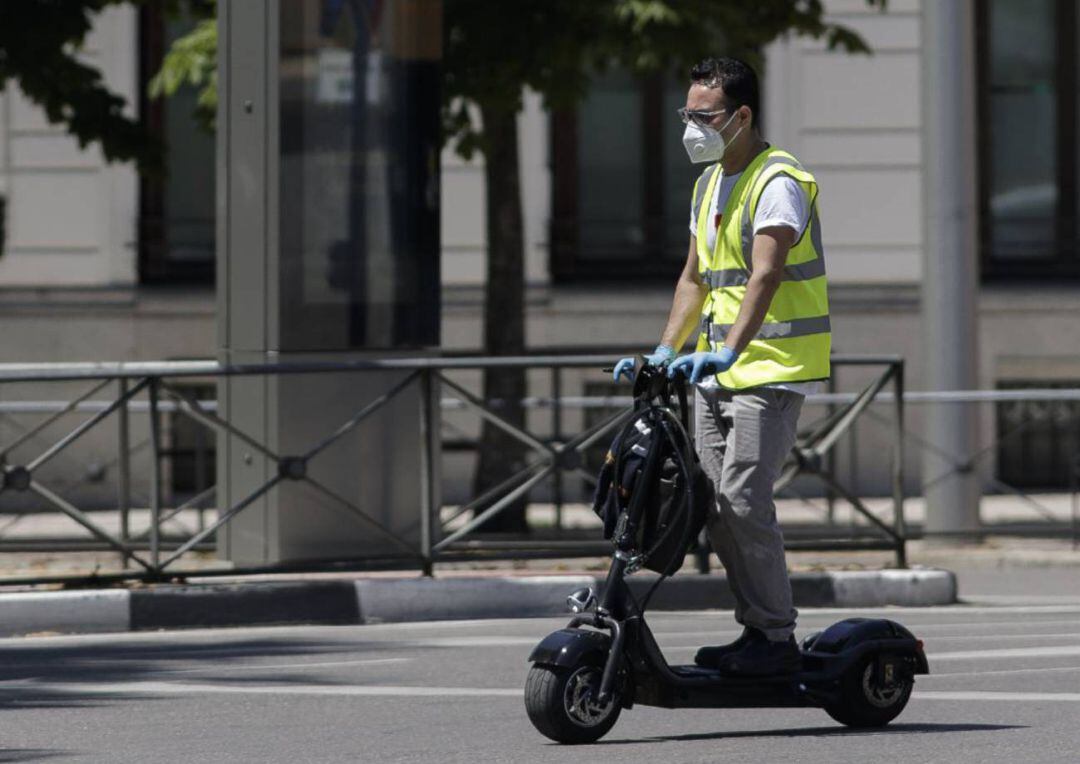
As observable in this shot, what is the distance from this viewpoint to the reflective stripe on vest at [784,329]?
6.90 m

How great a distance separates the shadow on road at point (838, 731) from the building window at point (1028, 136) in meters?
13.6

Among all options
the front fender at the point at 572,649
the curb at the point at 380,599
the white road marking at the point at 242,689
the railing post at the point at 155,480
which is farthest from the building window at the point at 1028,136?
the front fender at the point at 572,649

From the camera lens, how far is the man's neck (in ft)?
22.9

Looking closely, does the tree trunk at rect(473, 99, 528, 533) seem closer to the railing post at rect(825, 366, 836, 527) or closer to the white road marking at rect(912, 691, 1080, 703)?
the railing post at rect(825, 366, 836, 527)

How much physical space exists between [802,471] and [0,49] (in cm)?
591

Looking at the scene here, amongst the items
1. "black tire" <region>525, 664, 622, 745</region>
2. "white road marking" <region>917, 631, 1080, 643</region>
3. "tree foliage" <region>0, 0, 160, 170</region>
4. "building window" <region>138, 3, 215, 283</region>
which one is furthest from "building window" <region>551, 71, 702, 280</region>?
"black tire" <region>525, 664, 622, 745</region>

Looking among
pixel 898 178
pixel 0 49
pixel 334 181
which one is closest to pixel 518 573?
pixel 334 181

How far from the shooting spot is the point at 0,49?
1477 centimetres

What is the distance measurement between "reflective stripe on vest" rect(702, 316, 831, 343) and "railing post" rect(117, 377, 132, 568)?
165 inches

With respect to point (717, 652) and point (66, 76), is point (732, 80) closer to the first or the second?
point (717, 652)

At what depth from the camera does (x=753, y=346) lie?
6.90 meters

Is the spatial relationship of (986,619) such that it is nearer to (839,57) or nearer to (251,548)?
(251,548)

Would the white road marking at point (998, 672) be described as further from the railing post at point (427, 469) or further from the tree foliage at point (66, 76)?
the tree foliage at point (66, 76)

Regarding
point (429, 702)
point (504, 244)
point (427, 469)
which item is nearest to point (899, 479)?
point (427, 469)
